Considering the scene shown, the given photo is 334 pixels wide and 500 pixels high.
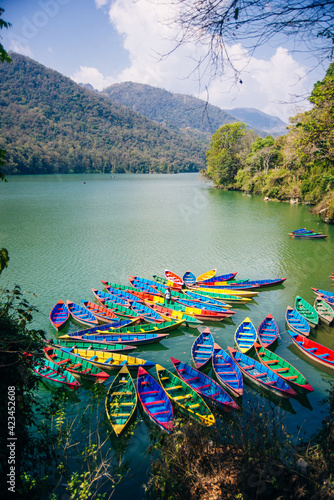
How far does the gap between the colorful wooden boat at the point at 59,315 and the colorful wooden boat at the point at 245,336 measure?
25.8 ft

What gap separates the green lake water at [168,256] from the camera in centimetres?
1123

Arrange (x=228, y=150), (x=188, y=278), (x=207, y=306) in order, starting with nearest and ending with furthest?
(x=207, y=306) < (x=188, y=278) < (x=228, y=150)

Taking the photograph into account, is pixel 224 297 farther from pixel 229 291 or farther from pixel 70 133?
pixel 70 133

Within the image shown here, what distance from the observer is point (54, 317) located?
13.5m

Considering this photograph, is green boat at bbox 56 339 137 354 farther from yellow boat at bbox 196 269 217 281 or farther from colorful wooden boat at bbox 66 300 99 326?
yellow boat at bbox 196 269 217 281

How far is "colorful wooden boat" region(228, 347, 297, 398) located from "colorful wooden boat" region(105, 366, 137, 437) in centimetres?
384

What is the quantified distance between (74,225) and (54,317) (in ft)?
62.3

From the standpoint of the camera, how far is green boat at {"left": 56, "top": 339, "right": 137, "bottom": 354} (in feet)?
36.2

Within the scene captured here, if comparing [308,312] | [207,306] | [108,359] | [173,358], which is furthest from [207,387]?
[308,312]

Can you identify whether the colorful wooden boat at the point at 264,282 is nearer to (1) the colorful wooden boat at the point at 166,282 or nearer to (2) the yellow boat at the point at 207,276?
(2) the yellow boat at the point at 207,276

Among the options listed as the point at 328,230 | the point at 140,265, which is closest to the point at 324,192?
the point at 328,230

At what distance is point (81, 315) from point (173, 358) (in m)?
5.73

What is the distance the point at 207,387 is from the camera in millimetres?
8836

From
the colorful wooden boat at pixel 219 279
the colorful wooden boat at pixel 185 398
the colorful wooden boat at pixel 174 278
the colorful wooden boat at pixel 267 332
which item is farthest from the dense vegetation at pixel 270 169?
the colorful wooden boat at pixel 185 398
